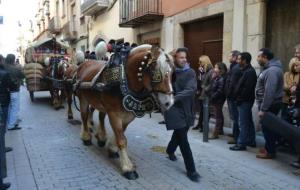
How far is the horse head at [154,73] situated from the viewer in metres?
4.46

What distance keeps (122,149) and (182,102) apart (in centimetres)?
111

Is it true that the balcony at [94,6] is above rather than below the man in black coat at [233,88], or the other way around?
above

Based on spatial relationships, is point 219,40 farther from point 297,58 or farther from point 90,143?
point 90,143

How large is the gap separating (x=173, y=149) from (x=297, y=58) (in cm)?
267

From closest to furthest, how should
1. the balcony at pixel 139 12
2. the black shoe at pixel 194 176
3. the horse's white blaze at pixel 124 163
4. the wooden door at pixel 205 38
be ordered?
the black shoe at pixel 194 176
the horse's white blaze at pixel 124 163
the wooden door at pixel 205 38
the balcony at pixel 139 12

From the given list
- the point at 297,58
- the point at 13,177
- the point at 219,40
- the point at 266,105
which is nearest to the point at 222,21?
the point at 219,40

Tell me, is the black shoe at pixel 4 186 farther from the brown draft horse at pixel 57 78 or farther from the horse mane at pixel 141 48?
the brown draft horse at pixel 57 78

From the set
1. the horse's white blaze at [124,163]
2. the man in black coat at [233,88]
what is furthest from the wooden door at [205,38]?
the horse's white blaze at [124,163]

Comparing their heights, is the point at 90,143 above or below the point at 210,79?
below

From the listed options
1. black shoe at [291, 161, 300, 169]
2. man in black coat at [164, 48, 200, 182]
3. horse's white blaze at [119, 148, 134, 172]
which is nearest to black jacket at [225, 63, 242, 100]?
black shoe at [291, 161, 300, 169]

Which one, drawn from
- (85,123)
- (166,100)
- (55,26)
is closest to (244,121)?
(166,100)

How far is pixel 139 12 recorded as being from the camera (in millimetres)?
13258

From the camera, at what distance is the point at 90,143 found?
7.09m

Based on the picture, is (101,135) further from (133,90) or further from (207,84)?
(207,84)
